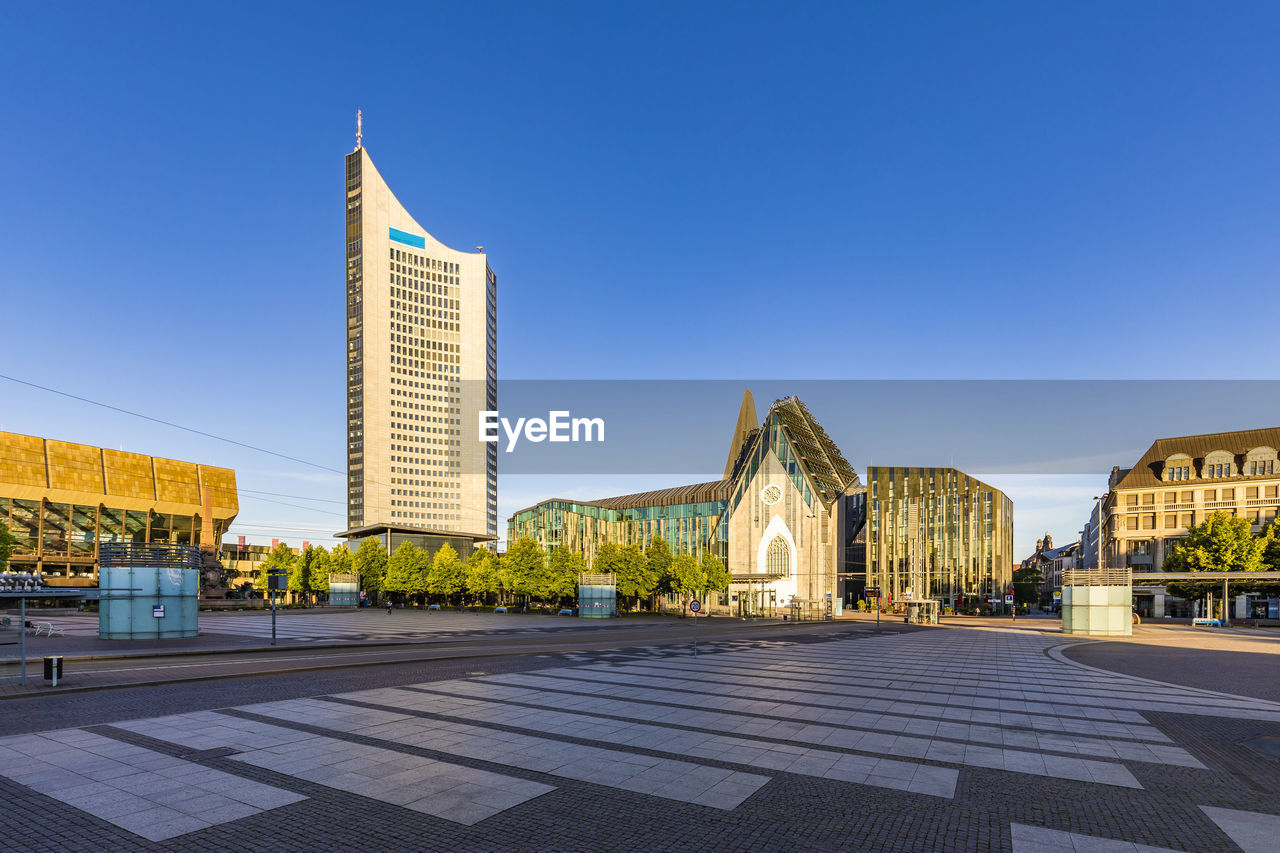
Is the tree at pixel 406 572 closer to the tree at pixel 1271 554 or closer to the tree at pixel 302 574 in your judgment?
the tree at pixel 302 574

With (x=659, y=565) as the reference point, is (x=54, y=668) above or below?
above

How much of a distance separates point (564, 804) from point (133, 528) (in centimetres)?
14459

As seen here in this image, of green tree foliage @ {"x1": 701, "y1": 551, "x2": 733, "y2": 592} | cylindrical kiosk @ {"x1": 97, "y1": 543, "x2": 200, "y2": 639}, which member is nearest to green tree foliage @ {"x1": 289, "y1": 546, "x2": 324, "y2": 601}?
green tree foliage @ {"x1": 701, "y1": 551, "x2": 733, "y2": 592}

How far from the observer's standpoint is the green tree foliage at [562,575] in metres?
89.4

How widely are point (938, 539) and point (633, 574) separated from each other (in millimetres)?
68881

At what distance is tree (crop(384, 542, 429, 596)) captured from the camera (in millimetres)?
101750

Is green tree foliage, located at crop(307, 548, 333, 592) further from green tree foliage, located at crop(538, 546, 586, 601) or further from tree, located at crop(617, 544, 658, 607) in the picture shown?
tree, located at crop(617, 544, 658, 607)

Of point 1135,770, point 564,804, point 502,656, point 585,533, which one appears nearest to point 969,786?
point 1135,770

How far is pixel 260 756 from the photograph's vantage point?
1241 centimetres

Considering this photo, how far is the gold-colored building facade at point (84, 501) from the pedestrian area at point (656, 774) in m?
102

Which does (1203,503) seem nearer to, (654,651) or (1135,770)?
(654,651)

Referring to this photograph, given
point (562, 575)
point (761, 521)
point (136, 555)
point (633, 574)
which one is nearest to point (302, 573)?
point (562, 575)

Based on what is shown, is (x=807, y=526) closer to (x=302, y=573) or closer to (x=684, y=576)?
(x=684, y=576)

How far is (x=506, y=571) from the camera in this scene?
92.0m
